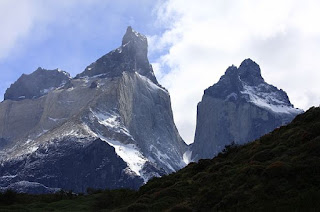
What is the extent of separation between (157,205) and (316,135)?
45.6 ft

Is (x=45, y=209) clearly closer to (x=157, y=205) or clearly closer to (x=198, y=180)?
(x=157, y=205)

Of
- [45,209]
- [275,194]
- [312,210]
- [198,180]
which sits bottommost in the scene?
[312,210]

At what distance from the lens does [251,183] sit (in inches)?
1236

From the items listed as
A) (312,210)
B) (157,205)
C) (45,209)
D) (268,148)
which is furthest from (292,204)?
(45,209)

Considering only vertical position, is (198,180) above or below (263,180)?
above

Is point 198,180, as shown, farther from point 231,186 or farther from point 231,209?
point 231,209

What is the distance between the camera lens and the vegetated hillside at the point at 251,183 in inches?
1113

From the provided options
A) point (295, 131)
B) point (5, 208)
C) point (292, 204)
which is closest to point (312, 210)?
point (292, 204)

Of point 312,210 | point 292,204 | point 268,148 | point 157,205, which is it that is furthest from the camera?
point 268,148

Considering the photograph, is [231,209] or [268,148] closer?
[231,209]

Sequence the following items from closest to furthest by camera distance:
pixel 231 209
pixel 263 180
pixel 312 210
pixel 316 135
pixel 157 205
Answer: pixel 312 210
pixel 231 209
pixel 263 180
pixel 157 205
pixel 316 135

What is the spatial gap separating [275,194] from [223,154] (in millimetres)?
19807

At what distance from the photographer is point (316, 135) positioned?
122ft

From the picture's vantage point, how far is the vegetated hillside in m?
28.3
